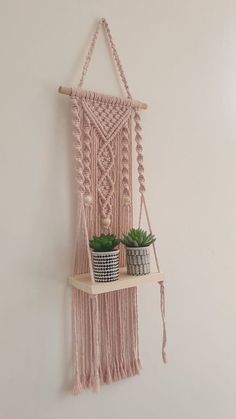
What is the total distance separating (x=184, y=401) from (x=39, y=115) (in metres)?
0.87

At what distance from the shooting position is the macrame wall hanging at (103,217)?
70 cm

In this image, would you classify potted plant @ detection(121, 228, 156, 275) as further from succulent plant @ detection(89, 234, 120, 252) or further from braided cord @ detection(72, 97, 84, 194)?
braided cord @ detection(72, 97, 84, 194)

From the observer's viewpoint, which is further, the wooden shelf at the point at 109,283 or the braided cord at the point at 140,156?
the braided cord at the point at 140,156

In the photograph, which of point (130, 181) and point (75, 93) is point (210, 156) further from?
point (75, 93)

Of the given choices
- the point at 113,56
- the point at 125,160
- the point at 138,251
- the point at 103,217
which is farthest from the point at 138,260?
the point at 113,56

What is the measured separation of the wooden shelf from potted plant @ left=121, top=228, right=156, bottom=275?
2 cm

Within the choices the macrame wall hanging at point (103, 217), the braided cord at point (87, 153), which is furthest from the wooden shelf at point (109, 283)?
the braided cord at point (87, 153)

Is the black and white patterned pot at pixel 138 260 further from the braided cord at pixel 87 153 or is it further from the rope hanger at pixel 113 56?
the rope hanger at pixel 113 56

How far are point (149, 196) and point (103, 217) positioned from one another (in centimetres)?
17

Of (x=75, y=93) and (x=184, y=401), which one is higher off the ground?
(x=75, y=93)

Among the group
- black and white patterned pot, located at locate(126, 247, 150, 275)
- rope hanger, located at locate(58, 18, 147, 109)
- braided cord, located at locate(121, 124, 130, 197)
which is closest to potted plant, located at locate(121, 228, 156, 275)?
black and white patterned pot, located at locate(126, 247, 150, 275)

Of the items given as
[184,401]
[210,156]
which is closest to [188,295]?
[184,401]

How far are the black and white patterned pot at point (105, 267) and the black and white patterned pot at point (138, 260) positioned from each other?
47 mm

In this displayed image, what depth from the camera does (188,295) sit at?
3.04 ft
